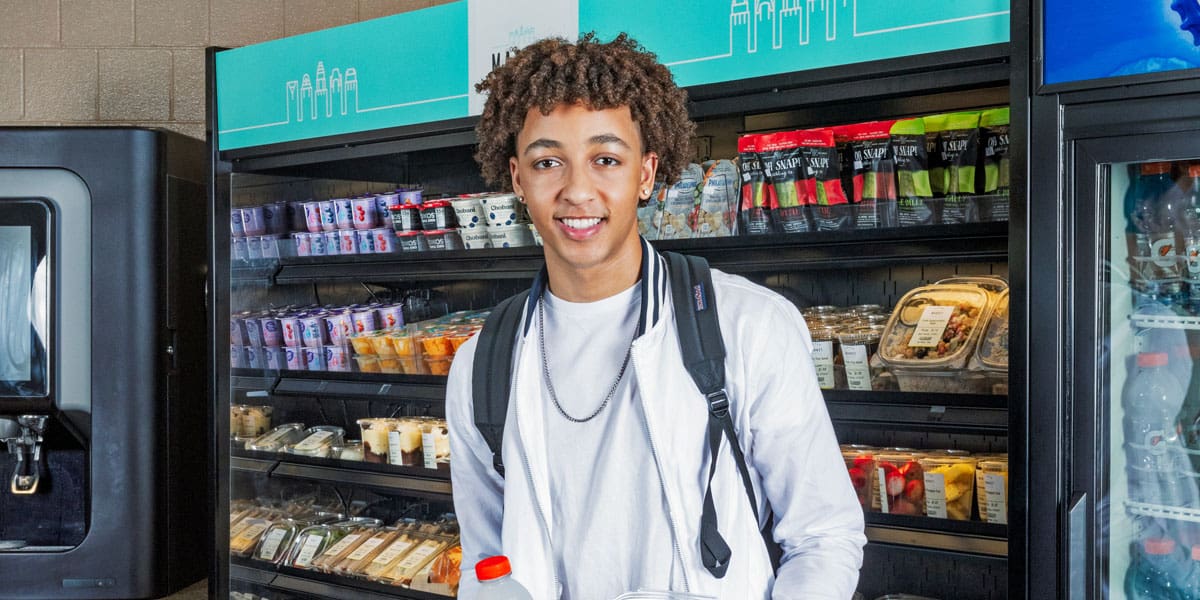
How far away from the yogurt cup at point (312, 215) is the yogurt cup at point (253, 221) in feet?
0.56

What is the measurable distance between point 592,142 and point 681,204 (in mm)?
1084

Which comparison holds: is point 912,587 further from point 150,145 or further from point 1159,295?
point 150,145

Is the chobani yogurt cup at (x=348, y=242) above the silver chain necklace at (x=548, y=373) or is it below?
above

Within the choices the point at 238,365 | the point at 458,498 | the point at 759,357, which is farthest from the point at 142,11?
the point at 759,357

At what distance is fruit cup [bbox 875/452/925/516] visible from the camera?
2.44 meters

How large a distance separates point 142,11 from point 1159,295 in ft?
14.1

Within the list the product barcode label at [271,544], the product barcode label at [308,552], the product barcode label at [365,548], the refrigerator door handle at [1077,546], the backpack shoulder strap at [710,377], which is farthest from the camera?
the product barcode label at [271,544]

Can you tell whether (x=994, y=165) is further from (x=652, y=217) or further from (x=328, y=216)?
(x=328, y=216)

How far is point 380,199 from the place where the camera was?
337 centimetres

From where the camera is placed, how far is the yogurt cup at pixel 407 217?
3.23 meters

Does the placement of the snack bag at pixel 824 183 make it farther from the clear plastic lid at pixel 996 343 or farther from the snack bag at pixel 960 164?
the clear plastic lid at pixel 996 343

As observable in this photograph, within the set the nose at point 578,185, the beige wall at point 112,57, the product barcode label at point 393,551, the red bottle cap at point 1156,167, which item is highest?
the beige wall at point 112,57

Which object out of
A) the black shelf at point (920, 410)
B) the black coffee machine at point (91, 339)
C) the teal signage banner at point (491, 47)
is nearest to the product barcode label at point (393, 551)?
the black coffee machine at point (91, 339)

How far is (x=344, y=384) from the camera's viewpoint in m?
3.34
